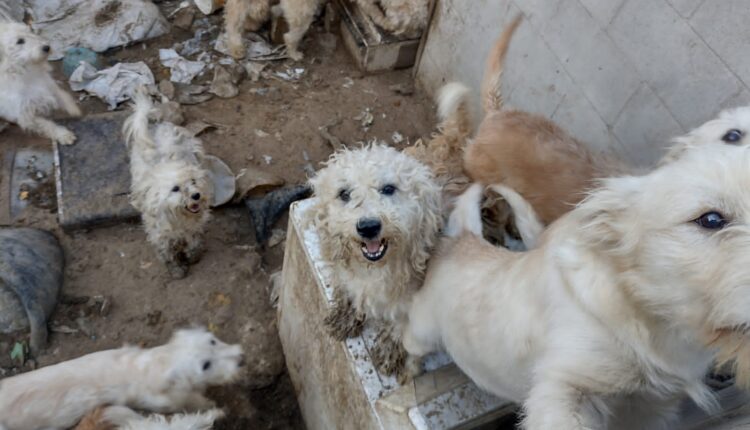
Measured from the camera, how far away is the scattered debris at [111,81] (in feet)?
18.0

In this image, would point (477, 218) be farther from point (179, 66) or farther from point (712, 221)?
point (179, 66)

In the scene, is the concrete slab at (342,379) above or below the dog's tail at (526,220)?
A: below

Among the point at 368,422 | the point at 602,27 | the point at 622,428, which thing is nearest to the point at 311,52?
the point at 602,27

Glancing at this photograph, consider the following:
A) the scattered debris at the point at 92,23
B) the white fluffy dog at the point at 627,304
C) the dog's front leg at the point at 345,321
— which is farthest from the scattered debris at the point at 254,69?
the white fluffy dog at the point at 627,304

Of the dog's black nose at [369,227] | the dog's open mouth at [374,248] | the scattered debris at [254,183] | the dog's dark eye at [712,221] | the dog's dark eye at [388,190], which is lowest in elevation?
the scattered debris at [254,183]

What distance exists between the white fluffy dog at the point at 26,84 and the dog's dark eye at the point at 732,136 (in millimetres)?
4996

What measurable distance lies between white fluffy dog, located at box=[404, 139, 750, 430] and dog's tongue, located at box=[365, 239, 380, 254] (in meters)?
0.47

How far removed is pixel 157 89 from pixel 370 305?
13.0 ft

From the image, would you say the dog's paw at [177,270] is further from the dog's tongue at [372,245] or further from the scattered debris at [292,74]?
the scattered debris at [292,74]

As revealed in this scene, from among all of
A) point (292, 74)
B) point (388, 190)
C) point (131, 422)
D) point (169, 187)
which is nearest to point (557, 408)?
point (388, 190)

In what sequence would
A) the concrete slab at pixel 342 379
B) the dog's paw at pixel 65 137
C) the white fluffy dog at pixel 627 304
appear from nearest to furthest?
the white fluffy dog at pixel 627 304
the concrete slab at pixel 342 379
the dog's paw at pixel 65 137

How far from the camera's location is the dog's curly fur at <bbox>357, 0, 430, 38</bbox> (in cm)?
558

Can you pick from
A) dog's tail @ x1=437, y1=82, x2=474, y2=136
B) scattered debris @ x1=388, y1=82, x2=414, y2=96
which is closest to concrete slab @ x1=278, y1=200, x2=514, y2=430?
dog's tail @ x1=437, y1=82, x2=474, y2=136

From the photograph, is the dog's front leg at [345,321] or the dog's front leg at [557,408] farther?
the dog's front leg at [345,321]
